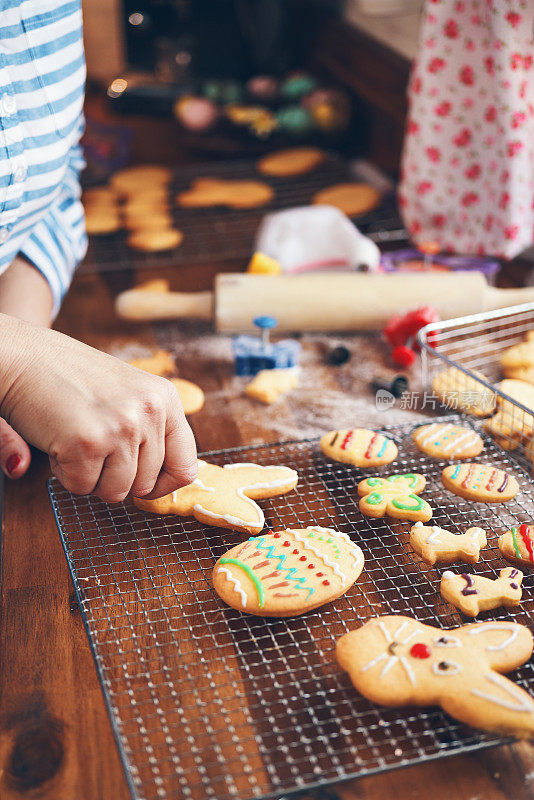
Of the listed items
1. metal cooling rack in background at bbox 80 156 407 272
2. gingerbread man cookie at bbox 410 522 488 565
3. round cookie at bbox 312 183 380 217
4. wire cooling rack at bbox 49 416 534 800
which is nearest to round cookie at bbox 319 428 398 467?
wire cooling rack at bbox 49 416 534 800

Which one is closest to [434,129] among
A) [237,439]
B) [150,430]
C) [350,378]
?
[350,378]

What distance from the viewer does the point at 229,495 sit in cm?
80

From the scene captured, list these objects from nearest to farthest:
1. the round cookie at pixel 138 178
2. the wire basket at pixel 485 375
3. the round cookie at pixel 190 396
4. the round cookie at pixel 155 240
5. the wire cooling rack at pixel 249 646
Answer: the wire cooling rack at pixel 249 646, the wire basket at pixel 485 375, the round cookie at pixel 190 396, the round cookie at pixel 155 240, the round cookie at pixel 138 178

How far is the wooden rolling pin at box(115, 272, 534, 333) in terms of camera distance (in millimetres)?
1133

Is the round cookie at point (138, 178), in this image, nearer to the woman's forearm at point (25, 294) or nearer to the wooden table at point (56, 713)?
the woman's forearm at point (25, 294)

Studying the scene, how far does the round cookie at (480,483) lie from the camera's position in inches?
31.3

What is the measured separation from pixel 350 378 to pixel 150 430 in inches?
18.8

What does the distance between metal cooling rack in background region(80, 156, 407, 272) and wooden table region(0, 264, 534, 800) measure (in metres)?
0.64

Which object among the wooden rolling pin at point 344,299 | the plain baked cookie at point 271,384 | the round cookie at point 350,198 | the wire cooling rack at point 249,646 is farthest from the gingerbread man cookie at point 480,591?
the round cookie at point 350,198

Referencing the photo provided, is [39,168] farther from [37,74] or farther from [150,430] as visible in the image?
[150,430]

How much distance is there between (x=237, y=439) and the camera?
3.13ft

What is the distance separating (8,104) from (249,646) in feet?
1.86

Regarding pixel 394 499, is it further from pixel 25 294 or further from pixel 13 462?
pixel 25 294

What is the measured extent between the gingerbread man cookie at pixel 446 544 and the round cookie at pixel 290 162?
3.61 feet
